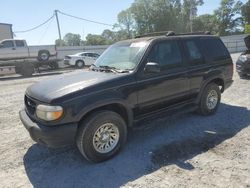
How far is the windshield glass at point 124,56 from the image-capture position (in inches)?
190

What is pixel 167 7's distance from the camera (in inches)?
2456

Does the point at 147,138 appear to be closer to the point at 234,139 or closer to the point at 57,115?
the point at 234,139

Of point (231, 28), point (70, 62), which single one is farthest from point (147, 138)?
point (231, 28)

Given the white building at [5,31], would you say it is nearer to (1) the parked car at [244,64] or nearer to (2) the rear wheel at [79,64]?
(2) the rear wheel at [79,64]

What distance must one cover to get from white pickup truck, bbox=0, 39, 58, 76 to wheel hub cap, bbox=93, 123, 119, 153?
52.1ft

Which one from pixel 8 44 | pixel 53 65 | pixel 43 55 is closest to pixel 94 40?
pixel 53 65

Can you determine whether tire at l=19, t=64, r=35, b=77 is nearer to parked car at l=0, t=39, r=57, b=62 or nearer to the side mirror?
parked car at l=0, t=39, r=57, b=62

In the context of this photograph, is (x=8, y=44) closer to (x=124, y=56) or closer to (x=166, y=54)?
(x=124, y=56)

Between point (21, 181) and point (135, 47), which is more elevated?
point (135, 47)

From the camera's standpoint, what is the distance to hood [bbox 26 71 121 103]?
4.03 m

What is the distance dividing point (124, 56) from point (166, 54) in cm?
83

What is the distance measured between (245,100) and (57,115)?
5.85m

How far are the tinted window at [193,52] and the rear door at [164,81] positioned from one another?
30 centimetres

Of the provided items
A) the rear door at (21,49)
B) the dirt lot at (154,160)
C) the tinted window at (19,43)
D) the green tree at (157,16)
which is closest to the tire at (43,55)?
the rear door at (21,49)
